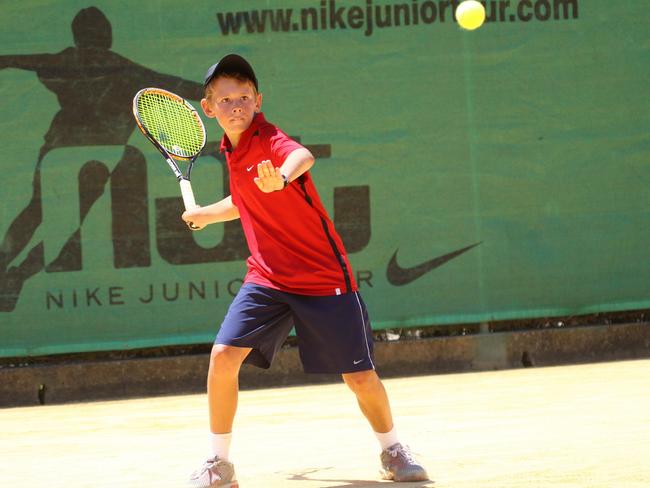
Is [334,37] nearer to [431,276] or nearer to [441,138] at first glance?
[441,138]

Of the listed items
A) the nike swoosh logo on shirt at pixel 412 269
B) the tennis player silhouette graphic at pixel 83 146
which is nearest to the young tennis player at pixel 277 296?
the tennis player silhouette graphic at pixel 83 146

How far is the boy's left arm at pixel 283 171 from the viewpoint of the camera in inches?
129

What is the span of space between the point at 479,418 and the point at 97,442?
167 centimetres

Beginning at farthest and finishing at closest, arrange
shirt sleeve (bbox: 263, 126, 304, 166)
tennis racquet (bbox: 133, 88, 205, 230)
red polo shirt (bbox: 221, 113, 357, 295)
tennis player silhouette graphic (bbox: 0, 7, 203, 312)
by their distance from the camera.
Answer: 1. tennis player silhouette graphic (bbox: 0, 7, 203, 312)
2. tennis racquet (bbox: 133, 88, 205, 230)
3. red polo shirt (bbox: 221, 113, 357, 295)
4. shirt sleeve (bbox: 263, 126, 304, 166)

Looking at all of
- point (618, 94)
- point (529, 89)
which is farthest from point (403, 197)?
point (618, 94)

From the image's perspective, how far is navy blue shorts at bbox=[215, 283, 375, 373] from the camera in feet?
12.3

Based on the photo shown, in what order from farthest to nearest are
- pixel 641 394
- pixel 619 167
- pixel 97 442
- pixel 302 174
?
pixel 619 167
pixel 641 394
pixel 97 442
pixel 302 174

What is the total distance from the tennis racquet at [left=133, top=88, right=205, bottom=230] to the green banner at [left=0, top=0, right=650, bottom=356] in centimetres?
171

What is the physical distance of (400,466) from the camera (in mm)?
3762

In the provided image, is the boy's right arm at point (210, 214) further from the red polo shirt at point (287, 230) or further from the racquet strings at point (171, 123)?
the racquet strings at point (171, 123)

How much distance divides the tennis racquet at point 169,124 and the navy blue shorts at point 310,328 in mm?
663

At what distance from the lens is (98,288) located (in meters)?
6.09

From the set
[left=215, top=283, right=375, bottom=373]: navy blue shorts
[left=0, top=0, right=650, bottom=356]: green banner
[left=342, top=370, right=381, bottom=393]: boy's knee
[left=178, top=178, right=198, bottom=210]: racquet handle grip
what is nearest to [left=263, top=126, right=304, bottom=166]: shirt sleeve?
[left=178, top=178, right=198, bottom=210]: racquet handle grip

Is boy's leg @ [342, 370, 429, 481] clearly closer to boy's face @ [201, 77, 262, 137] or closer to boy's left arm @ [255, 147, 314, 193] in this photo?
boy's left arm @ [255, 147, 314, 193]
